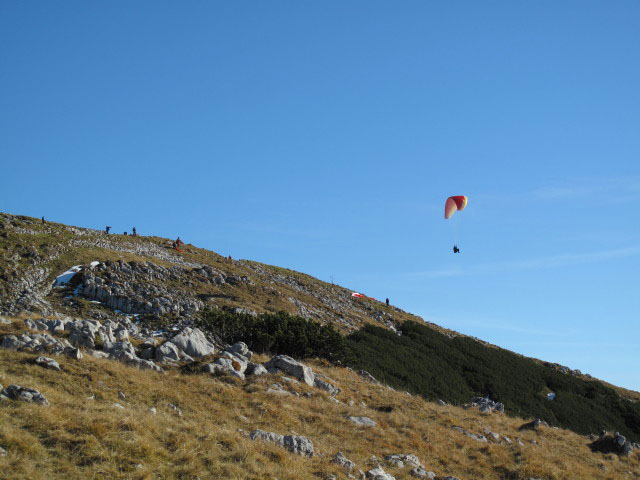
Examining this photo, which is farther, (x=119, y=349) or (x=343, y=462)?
(x=119, y=349)

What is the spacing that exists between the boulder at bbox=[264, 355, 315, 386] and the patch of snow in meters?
19.3

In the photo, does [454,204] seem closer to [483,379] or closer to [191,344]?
[483,379]

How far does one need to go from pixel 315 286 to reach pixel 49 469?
50.9 metres

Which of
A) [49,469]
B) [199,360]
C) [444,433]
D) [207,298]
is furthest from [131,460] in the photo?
[207,298]

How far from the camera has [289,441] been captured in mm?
12469

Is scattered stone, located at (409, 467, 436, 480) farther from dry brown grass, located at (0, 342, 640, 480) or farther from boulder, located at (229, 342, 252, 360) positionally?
boulder, located at (229, 342, 252, 360)

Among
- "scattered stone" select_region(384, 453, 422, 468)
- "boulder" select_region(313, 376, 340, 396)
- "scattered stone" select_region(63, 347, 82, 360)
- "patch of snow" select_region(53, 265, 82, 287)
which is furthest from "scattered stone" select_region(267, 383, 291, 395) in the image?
"patch of snow" select_region(53, 265, 82, 287)

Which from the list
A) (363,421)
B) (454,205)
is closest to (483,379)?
(454,205)

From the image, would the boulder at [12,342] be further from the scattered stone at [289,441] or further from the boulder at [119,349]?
the scattered stone at [289,441]

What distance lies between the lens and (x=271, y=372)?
1941cm

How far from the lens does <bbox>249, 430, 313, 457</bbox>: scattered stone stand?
40.3 feet

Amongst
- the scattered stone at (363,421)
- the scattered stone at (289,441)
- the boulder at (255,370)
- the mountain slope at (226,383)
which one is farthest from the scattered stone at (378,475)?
the boulder at (255,370)

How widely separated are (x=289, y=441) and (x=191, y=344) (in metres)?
7.88

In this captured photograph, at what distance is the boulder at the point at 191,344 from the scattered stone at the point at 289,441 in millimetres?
7002
